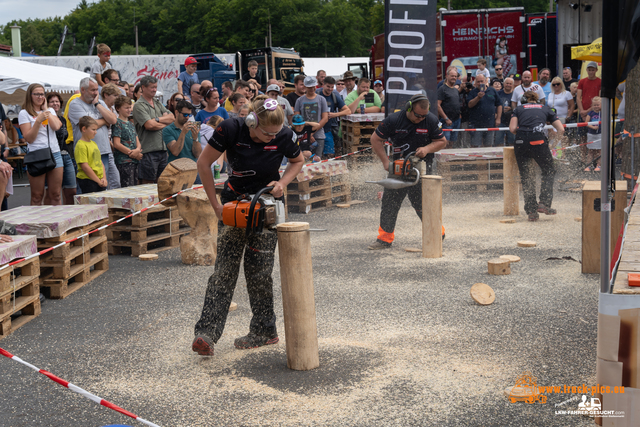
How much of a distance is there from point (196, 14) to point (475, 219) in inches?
3000

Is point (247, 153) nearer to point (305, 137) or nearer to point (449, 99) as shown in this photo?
point (305, 137)

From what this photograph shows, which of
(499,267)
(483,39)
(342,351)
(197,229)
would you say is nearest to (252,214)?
(342,351)

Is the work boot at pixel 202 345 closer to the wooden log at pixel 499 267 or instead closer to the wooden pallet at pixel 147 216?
the wooden log at pixel 499 267

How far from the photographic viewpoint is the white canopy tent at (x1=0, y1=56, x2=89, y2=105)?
12.1 meters

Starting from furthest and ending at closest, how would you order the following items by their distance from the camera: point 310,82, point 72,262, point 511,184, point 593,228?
point 310,82, point 511,184, point 72,262, point 593,228

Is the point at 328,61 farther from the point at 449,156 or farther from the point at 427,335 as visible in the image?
the point at 427,335

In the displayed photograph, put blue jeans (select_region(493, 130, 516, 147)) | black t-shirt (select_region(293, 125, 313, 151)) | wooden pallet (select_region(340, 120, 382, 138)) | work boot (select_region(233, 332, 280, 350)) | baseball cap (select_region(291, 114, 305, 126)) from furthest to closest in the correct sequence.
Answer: blue jeans (select_region(493, 130, 516, 147)) → wooden pallet (select_region(340, 120, 382, 138)) → black t-shirt (select_region(293, 125, 313, 151)) → baseball cap (select_region(291, 114, 305, 126)) → work boot (select_region(233, 332, 280, 350))

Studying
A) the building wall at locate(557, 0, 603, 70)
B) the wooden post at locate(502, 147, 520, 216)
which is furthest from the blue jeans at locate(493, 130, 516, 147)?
the building wall at locate(557, 0, 603, 70)

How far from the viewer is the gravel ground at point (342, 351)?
3.64m

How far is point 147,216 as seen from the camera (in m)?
8.12

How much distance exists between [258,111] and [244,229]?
86 centimetres

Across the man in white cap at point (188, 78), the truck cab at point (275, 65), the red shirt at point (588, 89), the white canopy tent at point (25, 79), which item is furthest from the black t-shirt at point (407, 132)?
the truck cab at point (275, 65)

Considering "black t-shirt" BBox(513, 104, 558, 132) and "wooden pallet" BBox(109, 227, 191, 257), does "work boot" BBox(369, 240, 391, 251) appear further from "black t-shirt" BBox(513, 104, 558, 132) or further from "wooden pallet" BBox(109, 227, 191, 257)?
"black t-shirt" BBox(513, 104, 558, 132)

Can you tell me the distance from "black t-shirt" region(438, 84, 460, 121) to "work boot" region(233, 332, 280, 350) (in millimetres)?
9461
